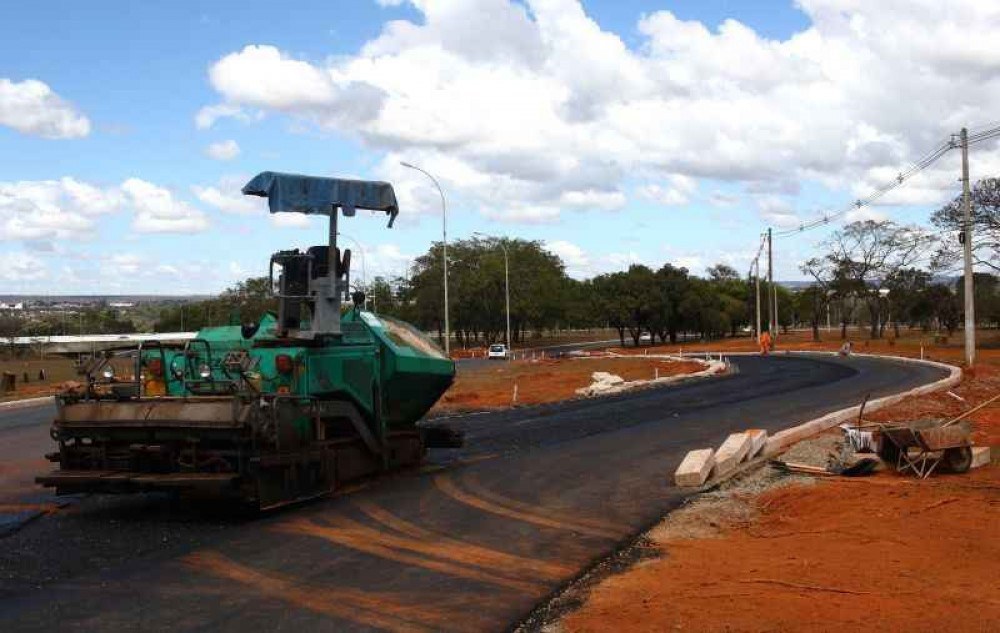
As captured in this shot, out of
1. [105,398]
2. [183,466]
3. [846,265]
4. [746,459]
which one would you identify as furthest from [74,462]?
[846,265]

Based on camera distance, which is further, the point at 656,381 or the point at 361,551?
the point at 656,381

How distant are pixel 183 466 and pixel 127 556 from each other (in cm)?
130

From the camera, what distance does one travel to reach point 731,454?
43.3ft

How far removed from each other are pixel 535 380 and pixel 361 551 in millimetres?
29745

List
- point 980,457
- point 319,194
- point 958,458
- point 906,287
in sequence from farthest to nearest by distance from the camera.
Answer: point 906,287 → point 980,457 → point 958,458 → point 319,194

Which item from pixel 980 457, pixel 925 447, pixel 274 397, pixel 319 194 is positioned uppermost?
pixel 319 194

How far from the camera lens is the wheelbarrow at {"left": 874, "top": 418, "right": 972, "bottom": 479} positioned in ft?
40.2

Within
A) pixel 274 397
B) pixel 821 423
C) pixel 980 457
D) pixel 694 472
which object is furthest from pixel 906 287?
pixel 274 397

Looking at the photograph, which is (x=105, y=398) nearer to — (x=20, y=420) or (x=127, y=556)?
(x=127, y=556)

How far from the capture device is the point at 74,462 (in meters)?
10.5

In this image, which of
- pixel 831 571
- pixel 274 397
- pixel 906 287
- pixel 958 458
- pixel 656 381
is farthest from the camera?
pixel 906 287

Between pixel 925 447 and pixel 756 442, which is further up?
pixel 925 447

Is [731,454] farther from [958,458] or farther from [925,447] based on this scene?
[958,458]

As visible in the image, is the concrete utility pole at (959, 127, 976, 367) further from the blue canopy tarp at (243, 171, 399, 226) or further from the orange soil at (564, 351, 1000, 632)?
the blue canopy tarp at (243, 171, 399, 226)
